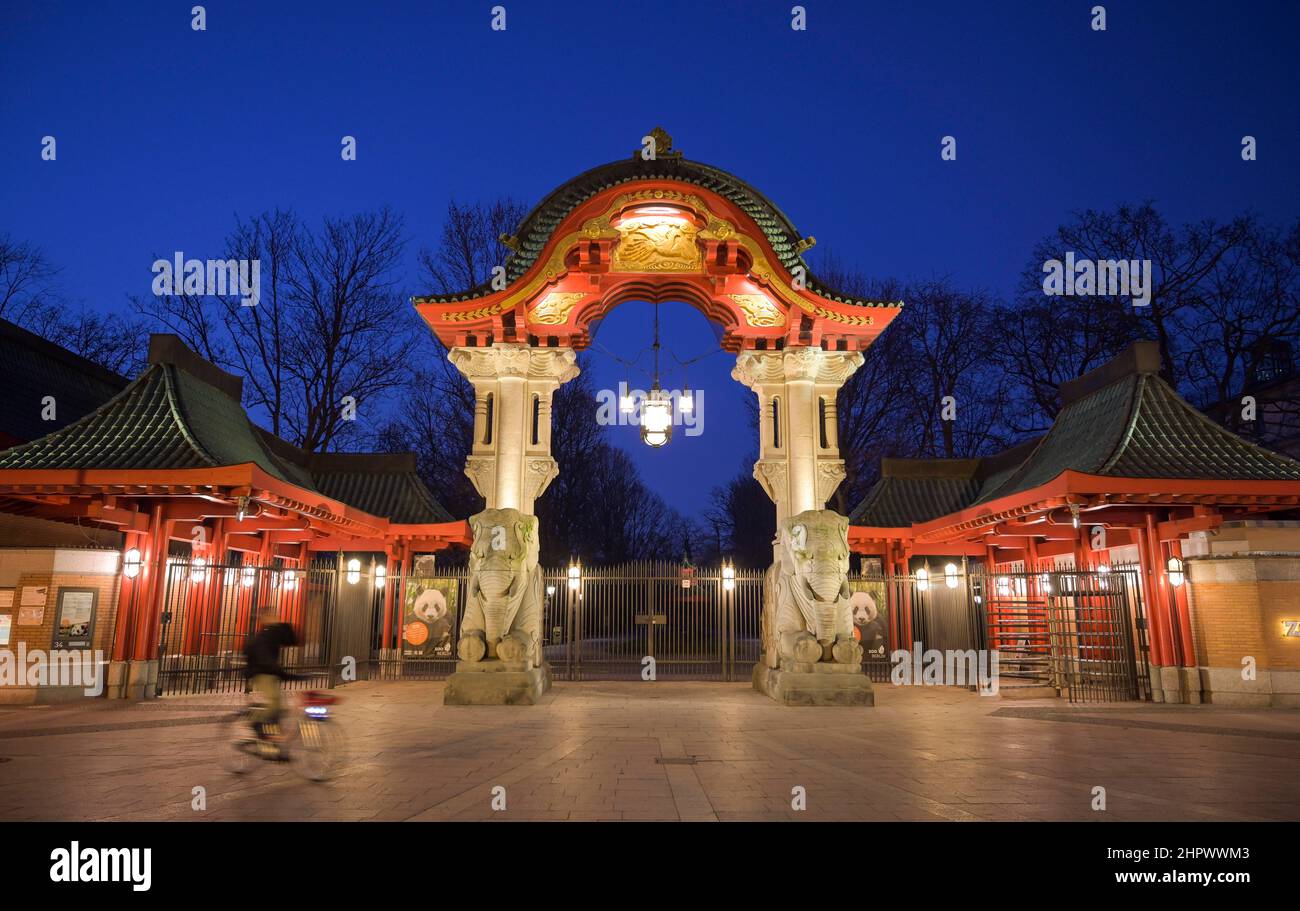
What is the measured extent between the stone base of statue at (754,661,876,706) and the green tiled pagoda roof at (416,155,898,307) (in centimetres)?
703

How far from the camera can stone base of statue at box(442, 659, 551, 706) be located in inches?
524

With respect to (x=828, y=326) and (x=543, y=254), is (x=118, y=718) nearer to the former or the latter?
(x=543, y=254)

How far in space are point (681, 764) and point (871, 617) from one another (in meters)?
13.3

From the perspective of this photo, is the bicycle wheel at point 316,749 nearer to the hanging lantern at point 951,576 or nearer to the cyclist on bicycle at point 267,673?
the cyclist on bicycle at point 267,673

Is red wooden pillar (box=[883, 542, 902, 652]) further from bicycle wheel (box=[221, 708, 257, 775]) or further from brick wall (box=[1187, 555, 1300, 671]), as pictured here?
bicycle wheel (box=[221, 708, 257, 775])

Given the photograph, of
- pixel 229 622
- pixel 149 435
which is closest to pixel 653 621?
pixel 229 622

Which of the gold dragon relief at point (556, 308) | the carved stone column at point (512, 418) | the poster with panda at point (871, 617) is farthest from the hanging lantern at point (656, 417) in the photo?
the poster with panda at point (871, 617)

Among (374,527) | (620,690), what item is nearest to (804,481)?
(620,690)

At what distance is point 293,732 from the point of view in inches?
300

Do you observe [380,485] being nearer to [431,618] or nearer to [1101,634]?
[431,618]

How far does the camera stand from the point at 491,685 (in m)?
13.4

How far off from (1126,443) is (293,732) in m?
15.2

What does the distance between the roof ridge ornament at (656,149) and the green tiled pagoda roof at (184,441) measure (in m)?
10.1

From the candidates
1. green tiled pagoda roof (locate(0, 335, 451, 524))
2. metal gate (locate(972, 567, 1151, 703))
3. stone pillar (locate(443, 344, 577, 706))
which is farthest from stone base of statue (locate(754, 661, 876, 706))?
green tiled pagoda roof (locate(0, 335, 451, 524))
